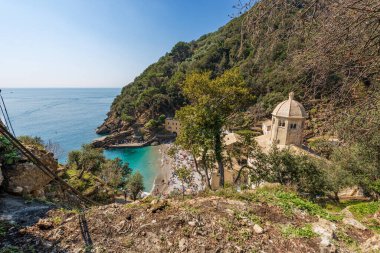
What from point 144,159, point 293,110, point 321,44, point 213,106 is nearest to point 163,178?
point 144,159

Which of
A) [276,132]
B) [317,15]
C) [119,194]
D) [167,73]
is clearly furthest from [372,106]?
[167,73]

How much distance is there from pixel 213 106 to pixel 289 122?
1107 centimetres

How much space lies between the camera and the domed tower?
18.5 meters

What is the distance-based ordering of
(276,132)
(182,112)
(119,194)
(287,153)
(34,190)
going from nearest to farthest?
1. (34,190)
2. (287,153)
3. (182,112)
4. (276,132)
5. (119,194)

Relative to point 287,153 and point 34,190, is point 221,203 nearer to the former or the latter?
point 34,190

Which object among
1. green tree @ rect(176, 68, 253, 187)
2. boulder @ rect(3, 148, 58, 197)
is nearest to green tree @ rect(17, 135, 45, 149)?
boulder @ rect(3, 148, 58, 197)

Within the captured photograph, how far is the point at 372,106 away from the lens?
388 centimetres

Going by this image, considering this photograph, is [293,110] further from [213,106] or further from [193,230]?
[193,230]

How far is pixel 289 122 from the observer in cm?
1886

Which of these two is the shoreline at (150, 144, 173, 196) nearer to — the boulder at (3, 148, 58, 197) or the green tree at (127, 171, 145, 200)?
the green tree at (127, 171, 145, 200)

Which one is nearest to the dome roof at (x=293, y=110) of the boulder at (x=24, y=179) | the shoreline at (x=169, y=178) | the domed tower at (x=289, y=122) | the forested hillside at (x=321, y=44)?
the domed tower at (x=289, y=122)

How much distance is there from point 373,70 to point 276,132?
56.0ft

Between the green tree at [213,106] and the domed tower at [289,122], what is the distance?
723 cm

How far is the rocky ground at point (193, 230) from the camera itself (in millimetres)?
3338
